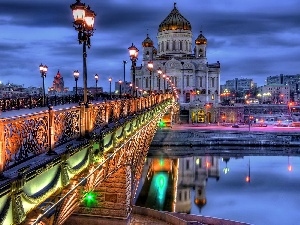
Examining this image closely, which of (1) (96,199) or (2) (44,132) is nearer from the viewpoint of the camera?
(2) (44,132)

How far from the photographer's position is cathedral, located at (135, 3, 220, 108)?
106m

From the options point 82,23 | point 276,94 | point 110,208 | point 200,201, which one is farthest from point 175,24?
point 82,23

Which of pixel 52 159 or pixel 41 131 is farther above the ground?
pixel 41 131

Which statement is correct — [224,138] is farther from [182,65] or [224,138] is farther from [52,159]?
[52,159]

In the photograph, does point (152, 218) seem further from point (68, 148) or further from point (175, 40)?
point (175, 40)

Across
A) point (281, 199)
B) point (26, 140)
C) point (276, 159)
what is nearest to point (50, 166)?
point (26, 140)

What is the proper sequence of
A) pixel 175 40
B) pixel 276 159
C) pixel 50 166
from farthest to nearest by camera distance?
1. pixel 175 40
2. pixel 276 159
3. pixel 50 166

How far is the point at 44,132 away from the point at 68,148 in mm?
618

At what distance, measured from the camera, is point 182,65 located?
10544 centimetres

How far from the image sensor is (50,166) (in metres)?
7.68

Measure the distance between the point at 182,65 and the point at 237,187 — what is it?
216 feet

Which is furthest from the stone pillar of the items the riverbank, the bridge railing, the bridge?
the riverbank

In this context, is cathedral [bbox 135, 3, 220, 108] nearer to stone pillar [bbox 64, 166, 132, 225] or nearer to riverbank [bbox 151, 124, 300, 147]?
riverbank [bbox 151, 124, 300, 147]

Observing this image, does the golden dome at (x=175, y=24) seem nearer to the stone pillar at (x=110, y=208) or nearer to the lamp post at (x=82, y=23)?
the stone pillar at (x=110, y=208)
